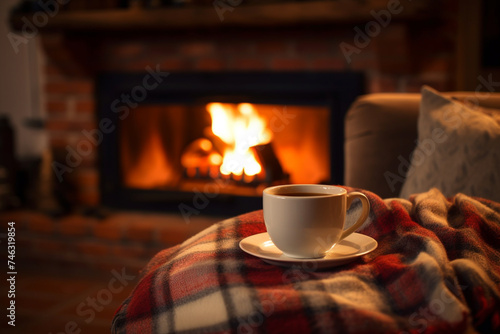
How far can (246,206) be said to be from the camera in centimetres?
219

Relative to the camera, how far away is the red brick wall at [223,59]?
1.88m

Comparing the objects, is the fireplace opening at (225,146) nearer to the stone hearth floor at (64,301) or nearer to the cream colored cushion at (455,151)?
the stone hearth floor at (64,301)

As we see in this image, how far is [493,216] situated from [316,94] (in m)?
1.35

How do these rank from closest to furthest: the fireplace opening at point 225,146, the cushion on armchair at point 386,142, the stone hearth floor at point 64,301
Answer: the cushion on armchair at point 386,142 < the stone hearth floor at point 64,301 < the fireplace opening at point 225,146

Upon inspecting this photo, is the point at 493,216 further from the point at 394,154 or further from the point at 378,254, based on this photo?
the point at 394,154

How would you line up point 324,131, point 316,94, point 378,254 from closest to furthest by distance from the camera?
point 378,254 < point 316,94 < point 324,131

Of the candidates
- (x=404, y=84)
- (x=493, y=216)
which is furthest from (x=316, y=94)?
(x=493, y=216)

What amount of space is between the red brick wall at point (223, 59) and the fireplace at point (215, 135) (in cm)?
5

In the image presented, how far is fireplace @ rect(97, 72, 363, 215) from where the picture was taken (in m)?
2.08

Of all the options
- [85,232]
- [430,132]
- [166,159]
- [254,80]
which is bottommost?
[85,232]

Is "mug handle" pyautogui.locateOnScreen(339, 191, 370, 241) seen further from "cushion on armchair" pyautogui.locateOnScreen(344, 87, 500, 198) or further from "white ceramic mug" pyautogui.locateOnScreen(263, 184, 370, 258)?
"cushion on armchair" pyautogui.locateOnScreen(344, 87, 500, 198)

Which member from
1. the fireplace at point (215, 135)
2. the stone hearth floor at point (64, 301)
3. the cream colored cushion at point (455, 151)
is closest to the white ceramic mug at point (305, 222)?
the cream colored cushion at point (455, 151)

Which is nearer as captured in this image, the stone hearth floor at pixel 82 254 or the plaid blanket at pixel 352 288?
the plaid blanket at pixel 352 288

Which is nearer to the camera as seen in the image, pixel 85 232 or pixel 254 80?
pixel 254 80
